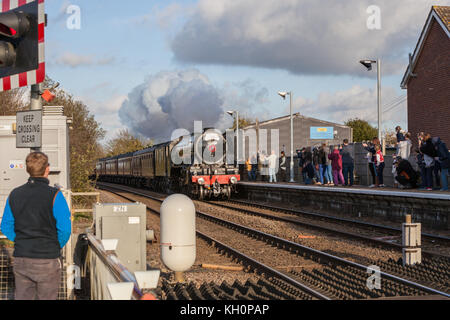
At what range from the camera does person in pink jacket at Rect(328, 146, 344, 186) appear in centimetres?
2219

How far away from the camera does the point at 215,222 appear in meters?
18.7

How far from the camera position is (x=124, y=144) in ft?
313

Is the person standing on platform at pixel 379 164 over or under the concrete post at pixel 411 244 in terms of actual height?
over

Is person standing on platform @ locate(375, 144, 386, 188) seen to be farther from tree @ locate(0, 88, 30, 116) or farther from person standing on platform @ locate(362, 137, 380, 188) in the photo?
tree @ locate(0, 88, 30, 116)

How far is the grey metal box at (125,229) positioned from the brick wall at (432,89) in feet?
78.6

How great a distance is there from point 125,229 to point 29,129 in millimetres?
2697

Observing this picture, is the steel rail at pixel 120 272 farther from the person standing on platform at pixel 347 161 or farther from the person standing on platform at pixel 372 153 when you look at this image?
the person standing on platform at pixel 347 161

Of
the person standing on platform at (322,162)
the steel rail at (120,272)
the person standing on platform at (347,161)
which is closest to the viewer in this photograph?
the steel rail at (120,272)

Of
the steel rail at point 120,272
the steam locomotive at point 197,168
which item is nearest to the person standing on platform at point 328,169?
the steam locomotive at point 197,168

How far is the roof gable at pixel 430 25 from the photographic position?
29734 mm

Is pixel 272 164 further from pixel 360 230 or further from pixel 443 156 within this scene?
pixel 360 230

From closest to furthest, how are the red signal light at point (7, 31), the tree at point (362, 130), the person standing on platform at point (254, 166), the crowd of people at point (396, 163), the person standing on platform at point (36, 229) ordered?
the person standing on platform at point (36, 229)
the red signal light at point (7, 31)
the crowd of people at point (396, 163)
the person standing on platform at point (254, 166)
the tree at point (362, 130)

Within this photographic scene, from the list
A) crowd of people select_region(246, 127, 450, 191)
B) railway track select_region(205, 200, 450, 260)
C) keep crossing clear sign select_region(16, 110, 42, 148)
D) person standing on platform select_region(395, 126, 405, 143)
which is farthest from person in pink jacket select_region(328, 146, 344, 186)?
keep crossing clear sign select_region(16, 110, 42, 148)
